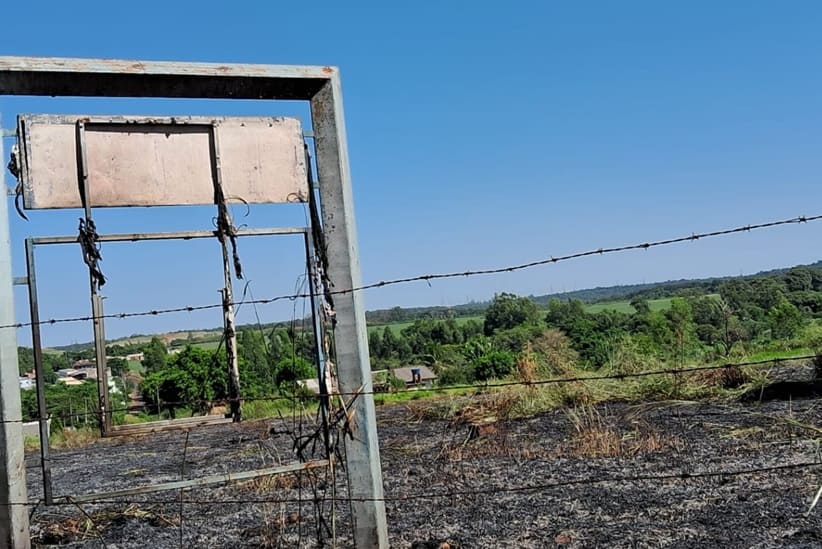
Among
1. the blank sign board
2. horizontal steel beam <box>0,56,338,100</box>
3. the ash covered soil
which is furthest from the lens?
the ash covered soil

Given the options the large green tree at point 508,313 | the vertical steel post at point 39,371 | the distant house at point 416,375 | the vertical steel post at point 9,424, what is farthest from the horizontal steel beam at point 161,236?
the large green tree at point 508,313

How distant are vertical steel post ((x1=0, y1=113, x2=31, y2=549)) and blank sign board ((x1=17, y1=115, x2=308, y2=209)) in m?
0.37

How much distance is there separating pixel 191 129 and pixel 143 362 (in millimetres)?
9030

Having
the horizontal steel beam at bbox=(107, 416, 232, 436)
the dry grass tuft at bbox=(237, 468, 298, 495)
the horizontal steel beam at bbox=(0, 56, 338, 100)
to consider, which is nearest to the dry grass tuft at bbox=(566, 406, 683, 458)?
the dry grass tuft at bbox=(237, 468, 298, 495)

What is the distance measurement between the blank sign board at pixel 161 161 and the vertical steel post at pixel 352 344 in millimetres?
358

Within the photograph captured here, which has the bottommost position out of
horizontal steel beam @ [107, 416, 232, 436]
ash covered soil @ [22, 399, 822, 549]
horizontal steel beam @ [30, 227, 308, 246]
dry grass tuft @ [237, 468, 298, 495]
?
ash covered soil @ [22, 399, 822, 549]

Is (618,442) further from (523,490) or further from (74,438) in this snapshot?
(74,438)

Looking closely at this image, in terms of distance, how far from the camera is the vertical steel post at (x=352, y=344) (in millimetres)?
3480

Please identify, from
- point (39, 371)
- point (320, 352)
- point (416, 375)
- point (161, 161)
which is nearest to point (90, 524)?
point (39, 371)

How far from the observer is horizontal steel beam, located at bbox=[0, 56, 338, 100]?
335cm

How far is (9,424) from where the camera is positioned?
3.42 meters

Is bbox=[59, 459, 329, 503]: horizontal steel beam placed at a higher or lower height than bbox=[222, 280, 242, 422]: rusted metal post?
lower

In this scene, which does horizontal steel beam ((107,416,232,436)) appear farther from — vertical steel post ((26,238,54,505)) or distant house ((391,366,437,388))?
distant house ((391,366,437,388))

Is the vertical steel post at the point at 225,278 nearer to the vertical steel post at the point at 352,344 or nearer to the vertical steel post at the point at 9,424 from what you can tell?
the vertical steel post at the point at 352,344
